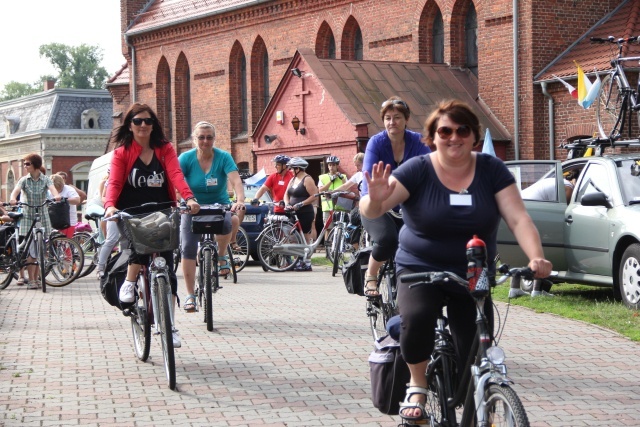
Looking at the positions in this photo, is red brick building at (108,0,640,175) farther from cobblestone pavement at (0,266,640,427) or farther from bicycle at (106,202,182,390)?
bicycle at (106,202,182,390)

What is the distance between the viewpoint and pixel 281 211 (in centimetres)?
2009

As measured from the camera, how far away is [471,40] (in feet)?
107

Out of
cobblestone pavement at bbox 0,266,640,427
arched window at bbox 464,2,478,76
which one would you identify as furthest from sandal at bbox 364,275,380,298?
arched window at bbox 464,2,478,76

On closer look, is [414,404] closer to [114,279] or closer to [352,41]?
[114,279]

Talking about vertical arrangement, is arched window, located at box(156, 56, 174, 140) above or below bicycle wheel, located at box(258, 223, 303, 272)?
above

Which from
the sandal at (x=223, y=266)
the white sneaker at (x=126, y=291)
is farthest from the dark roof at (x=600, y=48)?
the white sneaker at (x=126, y=291)

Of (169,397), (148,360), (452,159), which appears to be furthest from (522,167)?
(452,159)

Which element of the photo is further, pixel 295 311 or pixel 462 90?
pixel 462 90

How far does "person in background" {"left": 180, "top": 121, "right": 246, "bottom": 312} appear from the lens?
429 inches

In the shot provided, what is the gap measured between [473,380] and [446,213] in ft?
2.66

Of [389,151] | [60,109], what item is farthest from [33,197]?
[60,109]

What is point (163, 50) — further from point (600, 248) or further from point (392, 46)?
point (600, 248)

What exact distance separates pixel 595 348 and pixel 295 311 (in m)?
4.15

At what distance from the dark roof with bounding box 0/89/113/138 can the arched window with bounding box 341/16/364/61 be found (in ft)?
141
